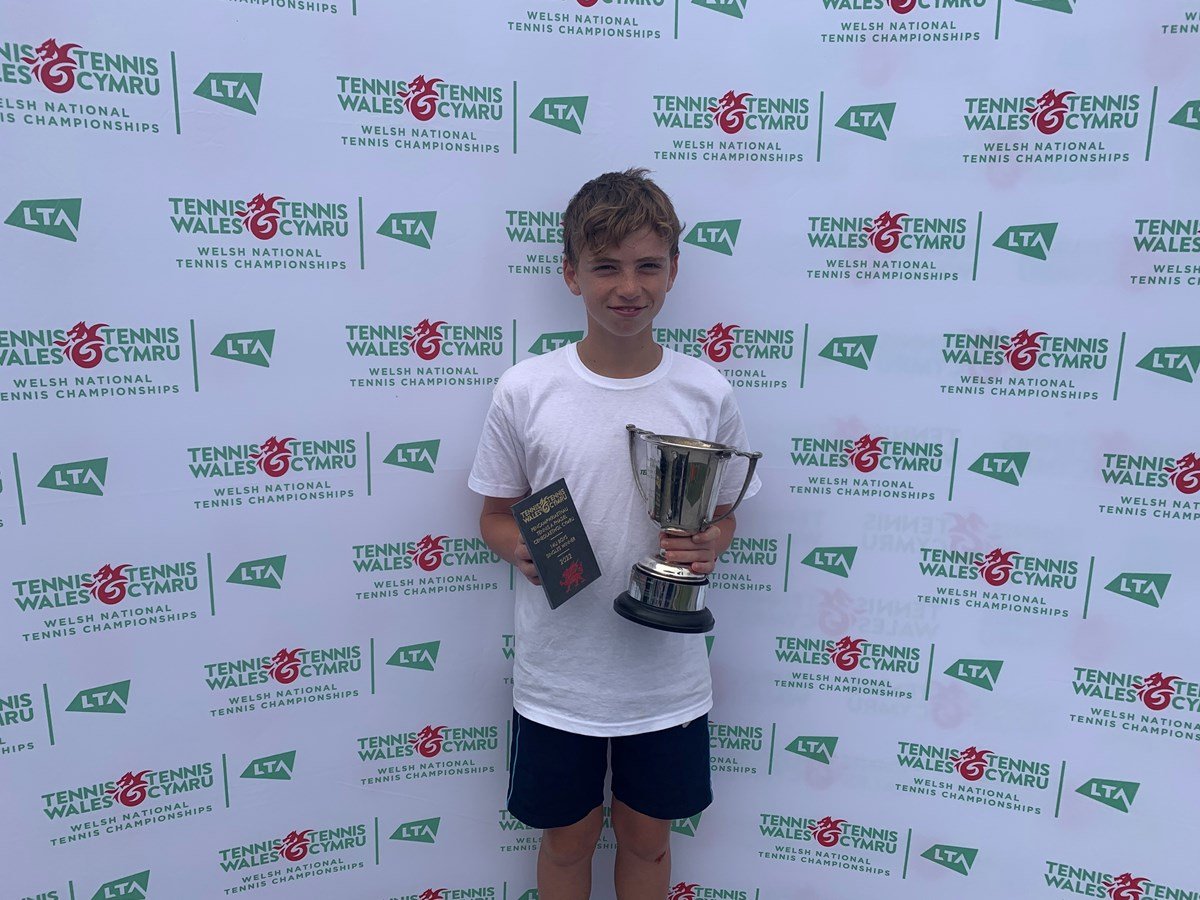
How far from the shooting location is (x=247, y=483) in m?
1.75

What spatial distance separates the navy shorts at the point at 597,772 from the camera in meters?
1.68

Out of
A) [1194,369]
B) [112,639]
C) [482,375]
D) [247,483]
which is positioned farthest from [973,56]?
[112,639]

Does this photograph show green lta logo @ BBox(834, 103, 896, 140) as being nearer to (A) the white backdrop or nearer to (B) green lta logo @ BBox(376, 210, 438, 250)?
(A) the white backdrop

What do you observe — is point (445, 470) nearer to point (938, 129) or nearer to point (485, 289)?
point (485, 289)

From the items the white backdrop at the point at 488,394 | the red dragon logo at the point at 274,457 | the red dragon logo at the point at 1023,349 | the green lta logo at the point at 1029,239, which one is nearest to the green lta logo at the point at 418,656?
the white backdrop at the point at 488,394

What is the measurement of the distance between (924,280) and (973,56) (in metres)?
0.56

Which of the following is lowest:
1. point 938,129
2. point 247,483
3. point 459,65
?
point 247,483

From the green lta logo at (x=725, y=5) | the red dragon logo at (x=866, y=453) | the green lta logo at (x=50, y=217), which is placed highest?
the green lta logo at (x=725, y=5)

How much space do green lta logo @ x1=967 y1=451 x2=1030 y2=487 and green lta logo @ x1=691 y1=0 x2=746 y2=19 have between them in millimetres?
1355

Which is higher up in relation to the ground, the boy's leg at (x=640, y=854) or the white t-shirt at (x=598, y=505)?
the white t-shirt at (x=598, y=505)

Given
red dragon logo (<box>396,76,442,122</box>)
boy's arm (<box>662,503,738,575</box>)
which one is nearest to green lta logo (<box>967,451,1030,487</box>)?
boy's arm (<box>662,503,738,575</box>)

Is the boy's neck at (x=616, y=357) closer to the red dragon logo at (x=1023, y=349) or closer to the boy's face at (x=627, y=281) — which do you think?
the boy's face at (x=627, y=281)

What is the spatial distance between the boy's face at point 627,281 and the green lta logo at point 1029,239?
0.94 metres

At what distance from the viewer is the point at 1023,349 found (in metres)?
1.81
